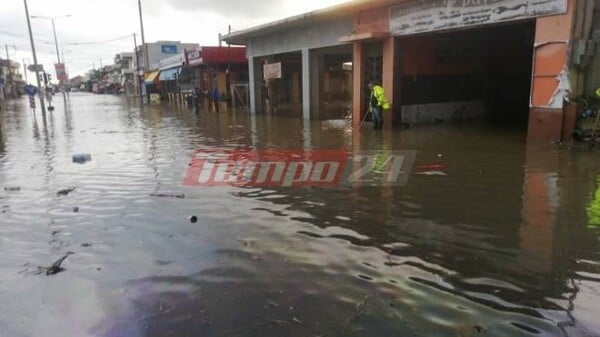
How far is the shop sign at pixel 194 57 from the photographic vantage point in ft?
112

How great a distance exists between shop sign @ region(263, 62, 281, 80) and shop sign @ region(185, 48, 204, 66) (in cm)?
785

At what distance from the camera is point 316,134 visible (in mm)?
16391

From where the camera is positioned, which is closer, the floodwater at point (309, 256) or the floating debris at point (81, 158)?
the floodwater at point (309, 256)

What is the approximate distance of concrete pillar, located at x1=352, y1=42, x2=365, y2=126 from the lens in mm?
18922

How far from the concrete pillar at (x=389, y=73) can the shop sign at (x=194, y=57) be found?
62.7 ft

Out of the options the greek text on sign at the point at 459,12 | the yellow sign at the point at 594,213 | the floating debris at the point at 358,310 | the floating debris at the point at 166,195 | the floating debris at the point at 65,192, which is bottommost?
the floating debris at the point at 358,310

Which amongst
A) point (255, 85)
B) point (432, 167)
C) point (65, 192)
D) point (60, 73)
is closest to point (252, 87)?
point (255, 85)

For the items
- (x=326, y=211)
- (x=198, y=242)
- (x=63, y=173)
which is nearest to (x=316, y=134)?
(x=63, y=173)

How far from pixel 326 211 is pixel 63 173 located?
21.0ft

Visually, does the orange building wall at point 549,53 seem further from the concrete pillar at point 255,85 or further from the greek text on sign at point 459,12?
the concrete pillar at point 255,85

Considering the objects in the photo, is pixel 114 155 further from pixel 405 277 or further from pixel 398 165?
pixel 405 277

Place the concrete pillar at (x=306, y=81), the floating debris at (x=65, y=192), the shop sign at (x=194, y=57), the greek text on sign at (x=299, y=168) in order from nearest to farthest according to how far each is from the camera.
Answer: the floating debris at (x=65, y=192) → the greek text on sign at (x=299, y=168) → the concrete pillar at (x=306, y=81) → the shop sign at (x=194, y=57)

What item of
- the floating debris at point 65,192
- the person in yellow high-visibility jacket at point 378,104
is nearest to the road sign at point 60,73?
the person in yellow high-visibility jacket at point 378,104

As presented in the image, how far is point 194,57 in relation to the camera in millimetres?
35500
